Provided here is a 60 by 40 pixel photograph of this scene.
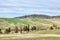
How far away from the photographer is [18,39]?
58.3 metres

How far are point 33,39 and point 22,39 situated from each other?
2.95 metres

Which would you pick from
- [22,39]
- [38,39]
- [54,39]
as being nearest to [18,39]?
[22,39]

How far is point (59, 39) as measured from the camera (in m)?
58.1

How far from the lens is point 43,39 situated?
5688cm

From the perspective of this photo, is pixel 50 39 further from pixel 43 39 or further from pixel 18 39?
pixel 18 39

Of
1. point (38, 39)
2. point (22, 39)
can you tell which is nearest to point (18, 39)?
point (22, 39)

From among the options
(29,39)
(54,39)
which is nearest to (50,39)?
(54,39)

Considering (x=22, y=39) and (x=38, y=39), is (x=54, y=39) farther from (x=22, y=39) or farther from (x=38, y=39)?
(x=22, y=39)

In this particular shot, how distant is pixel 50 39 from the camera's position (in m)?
57.6

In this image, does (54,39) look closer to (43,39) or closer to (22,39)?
(43,39)

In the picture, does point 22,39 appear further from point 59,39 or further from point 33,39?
point 59,39

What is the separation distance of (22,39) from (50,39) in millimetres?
7133

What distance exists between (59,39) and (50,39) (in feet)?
7.81

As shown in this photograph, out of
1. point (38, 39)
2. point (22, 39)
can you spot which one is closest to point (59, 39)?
point (38, 39)
